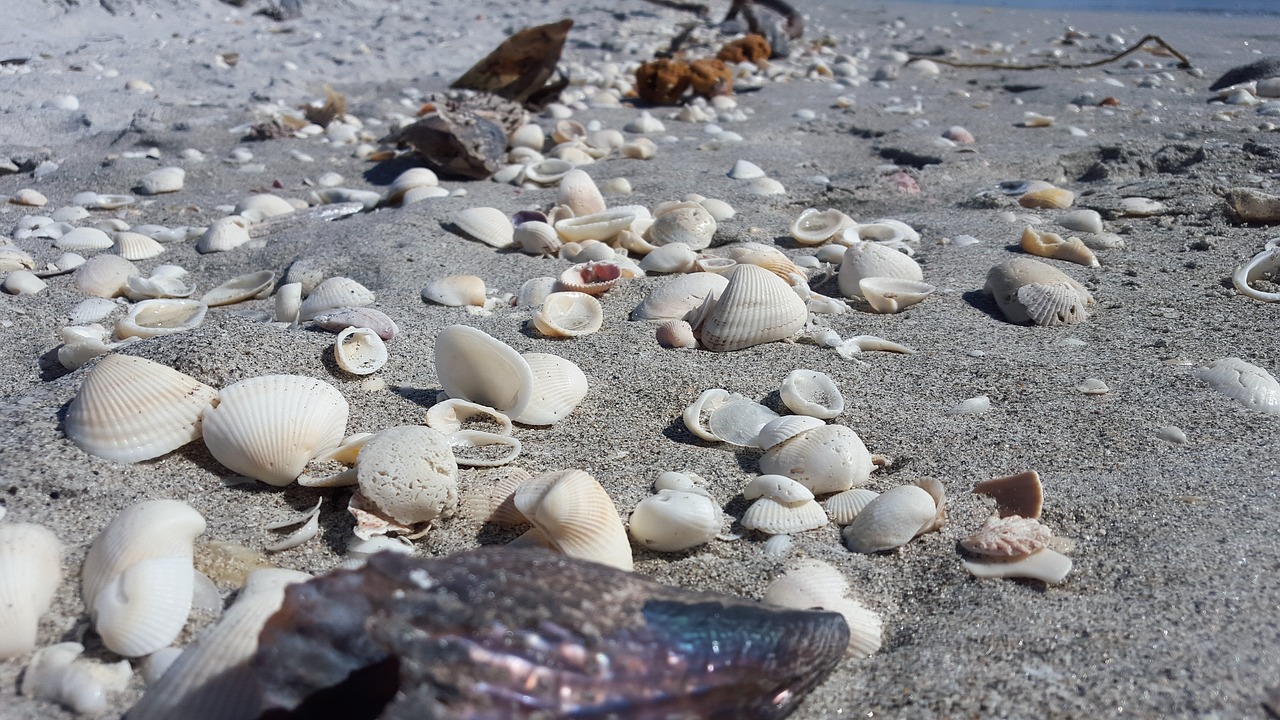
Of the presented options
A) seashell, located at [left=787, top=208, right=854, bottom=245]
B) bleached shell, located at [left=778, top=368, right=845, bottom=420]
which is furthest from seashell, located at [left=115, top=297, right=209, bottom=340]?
seashell, located at [left=787, top=208, right=854, bottom=245]

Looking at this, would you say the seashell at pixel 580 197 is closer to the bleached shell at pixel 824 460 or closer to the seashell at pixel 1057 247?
the seashell at pixel 1057 247

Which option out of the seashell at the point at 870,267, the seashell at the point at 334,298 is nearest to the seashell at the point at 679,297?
the seashell at the point at 870,267

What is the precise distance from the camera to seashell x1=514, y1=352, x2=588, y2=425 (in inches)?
87.9

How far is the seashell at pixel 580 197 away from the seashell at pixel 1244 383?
2.51 m

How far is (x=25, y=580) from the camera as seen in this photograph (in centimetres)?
142

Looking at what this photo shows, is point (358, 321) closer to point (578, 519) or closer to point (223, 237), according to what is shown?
point (578, 519)

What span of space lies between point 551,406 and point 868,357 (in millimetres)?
Answer: 1033

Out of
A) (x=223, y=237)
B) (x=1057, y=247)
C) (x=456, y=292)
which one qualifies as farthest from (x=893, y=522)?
(x=223, y=237)

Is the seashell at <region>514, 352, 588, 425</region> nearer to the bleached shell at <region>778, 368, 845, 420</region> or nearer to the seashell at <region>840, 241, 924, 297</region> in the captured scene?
the bleached shell at <region>778, 368, 845, 420</region>

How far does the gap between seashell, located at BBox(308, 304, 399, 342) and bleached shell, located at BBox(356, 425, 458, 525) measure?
81 centimetres

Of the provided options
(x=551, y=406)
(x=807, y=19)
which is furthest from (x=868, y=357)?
(x=807, y=19)

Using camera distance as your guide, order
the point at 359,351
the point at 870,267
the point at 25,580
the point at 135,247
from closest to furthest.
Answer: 1. the point at 25,580
2. the point at 359,351
3. the point at 870,267
4. the point at 135,247

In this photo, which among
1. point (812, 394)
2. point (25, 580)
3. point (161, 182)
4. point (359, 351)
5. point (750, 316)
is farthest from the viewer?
point (161, 182)

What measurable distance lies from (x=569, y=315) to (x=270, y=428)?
1.21 m
